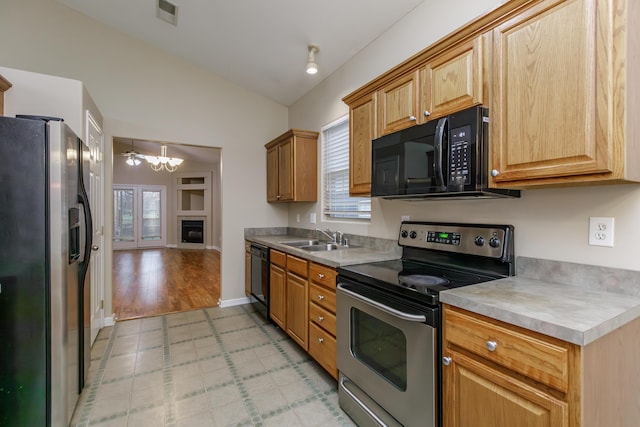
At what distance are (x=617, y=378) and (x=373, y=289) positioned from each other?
953 millimetres

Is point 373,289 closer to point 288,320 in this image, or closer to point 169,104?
point 288,320

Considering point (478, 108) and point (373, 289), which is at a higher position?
point (478, 108)

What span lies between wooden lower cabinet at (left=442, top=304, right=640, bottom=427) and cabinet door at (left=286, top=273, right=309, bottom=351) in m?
1.36

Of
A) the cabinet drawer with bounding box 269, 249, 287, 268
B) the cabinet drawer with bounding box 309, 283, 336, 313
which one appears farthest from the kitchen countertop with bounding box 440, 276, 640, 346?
the cabinet drawer with bounding box 269, 249, 287, 268

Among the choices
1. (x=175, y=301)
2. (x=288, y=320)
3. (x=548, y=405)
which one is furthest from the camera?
(x=175, y=301)

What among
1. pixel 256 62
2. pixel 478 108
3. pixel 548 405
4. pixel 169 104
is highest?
pixel 256 62

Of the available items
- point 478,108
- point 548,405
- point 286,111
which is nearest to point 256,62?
point 286,111

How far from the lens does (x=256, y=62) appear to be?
3.46 metres

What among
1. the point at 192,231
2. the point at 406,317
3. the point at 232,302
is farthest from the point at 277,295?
the point at 192,231

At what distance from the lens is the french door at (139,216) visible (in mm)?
9219

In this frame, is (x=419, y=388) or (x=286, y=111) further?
(x=286, y=111)

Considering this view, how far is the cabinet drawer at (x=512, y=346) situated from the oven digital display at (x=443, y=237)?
678mm

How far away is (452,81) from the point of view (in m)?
1.59

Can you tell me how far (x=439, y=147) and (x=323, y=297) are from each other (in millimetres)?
1282
